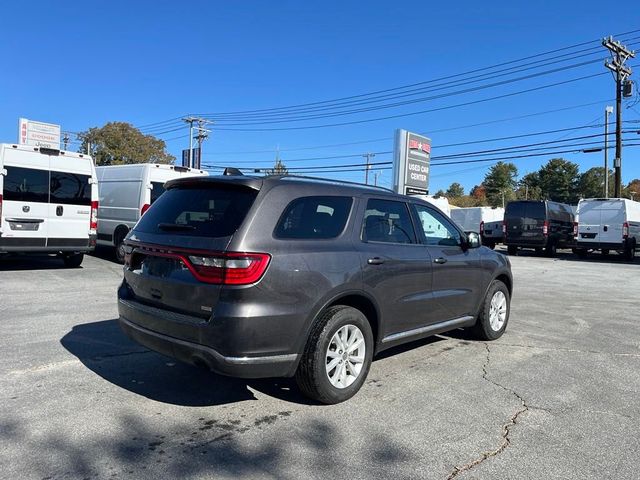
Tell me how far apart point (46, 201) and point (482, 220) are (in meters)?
21.8

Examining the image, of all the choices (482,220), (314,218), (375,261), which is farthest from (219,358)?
(482,220)

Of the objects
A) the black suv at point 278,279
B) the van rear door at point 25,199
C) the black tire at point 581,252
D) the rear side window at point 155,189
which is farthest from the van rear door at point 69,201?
the black tire at point 581,252

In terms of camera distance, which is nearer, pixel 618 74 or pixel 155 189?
pixel 155 189

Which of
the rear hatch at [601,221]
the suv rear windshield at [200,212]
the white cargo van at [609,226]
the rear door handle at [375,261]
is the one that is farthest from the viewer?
the rear hatch at [601,221]

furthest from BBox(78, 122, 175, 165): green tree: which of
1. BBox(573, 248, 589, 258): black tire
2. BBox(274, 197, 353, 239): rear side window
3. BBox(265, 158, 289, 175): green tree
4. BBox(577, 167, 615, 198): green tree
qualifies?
BBox(577, 167, 615, 198): green tree

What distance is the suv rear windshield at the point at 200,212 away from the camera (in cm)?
378

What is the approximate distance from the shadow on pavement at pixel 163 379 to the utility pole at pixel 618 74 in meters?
28.3

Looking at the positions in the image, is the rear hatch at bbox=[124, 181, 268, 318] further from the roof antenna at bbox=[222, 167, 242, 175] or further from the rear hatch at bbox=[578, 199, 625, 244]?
the rear hatch at bbox=[578, 199, 625, 244]

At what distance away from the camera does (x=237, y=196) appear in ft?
12.8

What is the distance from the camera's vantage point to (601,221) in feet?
69.3

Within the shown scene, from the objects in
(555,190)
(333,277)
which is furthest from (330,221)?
(555,190)

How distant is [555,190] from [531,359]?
9133 cm

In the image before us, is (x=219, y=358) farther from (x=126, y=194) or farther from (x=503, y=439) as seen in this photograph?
(x=126, y=194)

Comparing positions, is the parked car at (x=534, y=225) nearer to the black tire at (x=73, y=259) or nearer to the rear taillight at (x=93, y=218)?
the rear taillight at (x=93, y=218)
